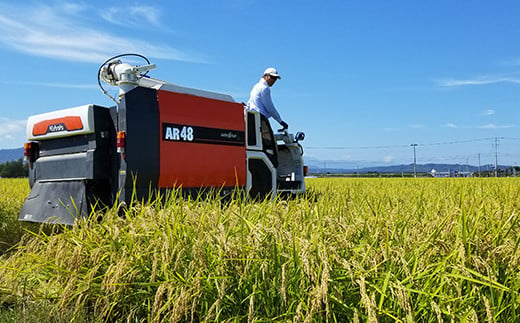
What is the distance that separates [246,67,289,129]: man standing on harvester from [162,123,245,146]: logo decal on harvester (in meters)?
0.95

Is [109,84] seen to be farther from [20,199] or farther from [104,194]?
[20,199]

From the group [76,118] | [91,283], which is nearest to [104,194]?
[76,118]

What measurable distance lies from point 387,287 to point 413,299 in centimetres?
16

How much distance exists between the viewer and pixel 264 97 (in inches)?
290

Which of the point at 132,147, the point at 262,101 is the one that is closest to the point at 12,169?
the point at 262,101

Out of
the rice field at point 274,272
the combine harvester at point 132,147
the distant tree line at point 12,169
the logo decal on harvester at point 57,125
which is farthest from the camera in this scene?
the distant tree line at point 12,169

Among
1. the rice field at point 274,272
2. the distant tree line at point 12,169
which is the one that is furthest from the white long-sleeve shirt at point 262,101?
the distant tree line at point 12,169

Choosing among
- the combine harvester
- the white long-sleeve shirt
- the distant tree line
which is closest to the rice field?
the combine harvester

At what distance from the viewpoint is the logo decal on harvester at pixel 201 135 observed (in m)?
5.69

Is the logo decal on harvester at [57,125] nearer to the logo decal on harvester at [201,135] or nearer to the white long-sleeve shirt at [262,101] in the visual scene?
the logo decal on harvester at [201,135]

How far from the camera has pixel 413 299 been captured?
255 cm

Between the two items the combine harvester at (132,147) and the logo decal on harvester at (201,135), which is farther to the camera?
the logo decal on harvester at (201,135)

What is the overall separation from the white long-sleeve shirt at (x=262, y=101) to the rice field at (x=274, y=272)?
393cm

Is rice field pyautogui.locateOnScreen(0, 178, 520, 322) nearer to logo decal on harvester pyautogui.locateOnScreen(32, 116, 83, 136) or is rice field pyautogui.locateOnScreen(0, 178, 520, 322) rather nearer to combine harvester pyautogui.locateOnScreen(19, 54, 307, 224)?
combine harvester pyautogui.locateOnScreen(19, 54, 307, 224)
